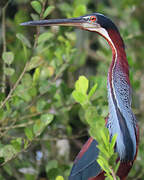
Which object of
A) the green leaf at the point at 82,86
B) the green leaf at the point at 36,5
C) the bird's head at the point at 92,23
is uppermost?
the green leaf at the point at 36,5

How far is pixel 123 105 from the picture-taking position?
2121 millimetres

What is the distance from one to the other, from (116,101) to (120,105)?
3 centimetres

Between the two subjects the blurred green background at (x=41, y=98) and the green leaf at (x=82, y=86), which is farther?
the blurred green background at (x=41, y=98)

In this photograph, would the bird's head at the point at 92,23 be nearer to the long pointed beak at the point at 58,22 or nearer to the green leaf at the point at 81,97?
the long pointed beak at the point at 58,22

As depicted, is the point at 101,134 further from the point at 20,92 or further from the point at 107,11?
the point at 107,11

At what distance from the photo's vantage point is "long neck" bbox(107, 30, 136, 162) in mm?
2076

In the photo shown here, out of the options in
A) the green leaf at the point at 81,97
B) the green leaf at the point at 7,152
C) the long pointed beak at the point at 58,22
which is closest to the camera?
the green leaf at the point at 81,97

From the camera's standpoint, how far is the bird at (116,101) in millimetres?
2086

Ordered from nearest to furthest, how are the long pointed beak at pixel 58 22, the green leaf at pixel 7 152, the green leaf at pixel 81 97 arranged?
the green leaf at pixel 81 97
the green leaf at pixel 7 152
the long pointed beak at pixel 58 22

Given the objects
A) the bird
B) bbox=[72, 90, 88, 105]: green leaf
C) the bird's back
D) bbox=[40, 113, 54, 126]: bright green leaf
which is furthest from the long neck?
bbox=[72, 90, 88, 105]: green leaf

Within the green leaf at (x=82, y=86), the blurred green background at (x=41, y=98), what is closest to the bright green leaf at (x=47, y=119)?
the blurred green background at (x=41, y=98)

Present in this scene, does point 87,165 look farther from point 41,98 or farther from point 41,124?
point 41,98

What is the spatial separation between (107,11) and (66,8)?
0.61 meters

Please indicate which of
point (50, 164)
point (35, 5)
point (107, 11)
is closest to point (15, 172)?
point (50, 164)
